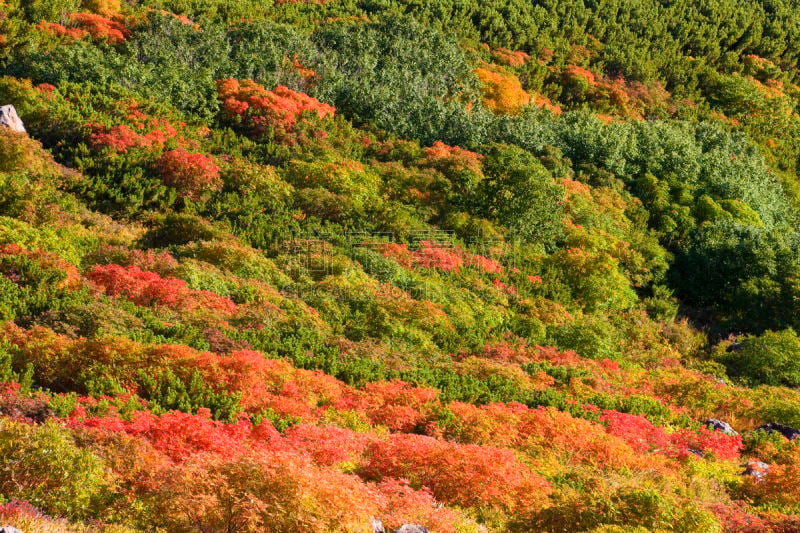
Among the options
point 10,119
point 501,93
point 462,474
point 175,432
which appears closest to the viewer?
point 175,432

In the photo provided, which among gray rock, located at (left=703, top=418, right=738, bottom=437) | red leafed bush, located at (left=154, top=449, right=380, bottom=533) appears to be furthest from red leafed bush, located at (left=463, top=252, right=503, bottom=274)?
red leafed bush, located at (left=154, top=449, right=380, bottom=533)

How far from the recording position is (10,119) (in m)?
29.0

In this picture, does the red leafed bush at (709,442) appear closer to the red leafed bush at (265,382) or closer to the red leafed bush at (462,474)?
the red leafed bush at (462,474)

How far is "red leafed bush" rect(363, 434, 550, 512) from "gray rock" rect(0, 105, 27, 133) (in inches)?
942

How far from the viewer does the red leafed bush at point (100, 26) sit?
136 feet

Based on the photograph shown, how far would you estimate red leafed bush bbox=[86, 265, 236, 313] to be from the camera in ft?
62.1

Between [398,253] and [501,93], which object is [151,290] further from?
[501,93]

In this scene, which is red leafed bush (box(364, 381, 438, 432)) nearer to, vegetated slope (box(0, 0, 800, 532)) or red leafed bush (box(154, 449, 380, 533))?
vegetated slope (box(0, 0, 800, 532))

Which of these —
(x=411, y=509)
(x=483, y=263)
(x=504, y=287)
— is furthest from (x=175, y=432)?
(x=483, y=263)

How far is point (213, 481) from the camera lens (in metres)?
8.47

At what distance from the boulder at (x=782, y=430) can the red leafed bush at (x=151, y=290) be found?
584 inches

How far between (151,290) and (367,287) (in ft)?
24.4

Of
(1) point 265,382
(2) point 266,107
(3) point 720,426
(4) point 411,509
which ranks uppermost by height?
(4) point 411,509

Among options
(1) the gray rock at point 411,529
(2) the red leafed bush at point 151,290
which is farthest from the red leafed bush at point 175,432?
(2) the red leafed bush at point 151,290
